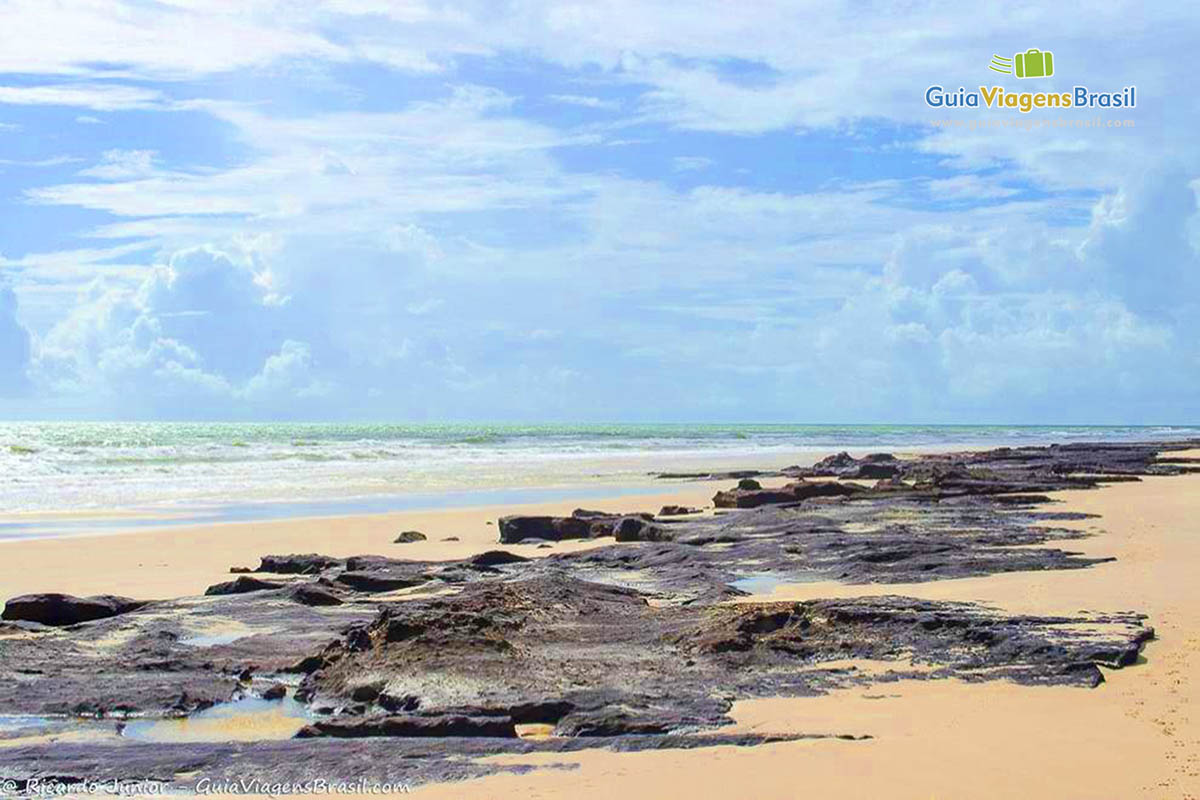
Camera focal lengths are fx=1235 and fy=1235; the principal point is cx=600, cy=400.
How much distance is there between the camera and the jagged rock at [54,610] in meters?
9.40

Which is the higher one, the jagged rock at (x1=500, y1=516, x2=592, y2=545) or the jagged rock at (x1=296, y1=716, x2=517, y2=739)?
the jagged rock at (x1=500, y1=516, x2=592, y2=545)

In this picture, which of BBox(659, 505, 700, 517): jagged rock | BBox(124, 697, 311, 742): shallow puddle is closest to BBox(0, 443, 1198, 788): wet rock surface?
BBox(124, 697, 311, 742): shallow puddle

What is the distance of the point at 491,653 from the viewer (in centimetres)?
727

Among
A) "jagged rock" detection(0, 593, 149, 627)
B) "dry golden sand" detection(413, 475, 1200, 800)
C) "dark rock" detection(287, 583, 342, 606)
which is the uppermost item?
"jagged rock" detection(0, 593, 149, 627)

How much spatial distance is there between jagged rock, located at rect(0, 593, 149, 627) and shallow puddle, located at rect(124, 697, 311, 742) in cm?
325

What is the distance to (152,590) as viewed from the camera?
1211 centimetres

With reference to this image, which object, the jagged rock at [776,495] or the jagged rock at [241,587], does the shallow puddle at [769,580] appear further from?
the jagged rock at [776,495]

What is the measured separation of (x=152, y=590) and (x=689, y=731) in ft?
25.7

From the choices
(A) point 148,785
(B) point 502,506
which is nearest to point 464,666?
(A) point 148,785

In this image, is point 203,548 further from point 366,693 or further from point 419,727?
point 419,727

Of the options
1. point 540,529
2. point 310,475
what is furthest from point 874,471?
point 540,529

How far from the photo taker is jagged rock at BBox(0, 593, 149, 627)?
9398 mm

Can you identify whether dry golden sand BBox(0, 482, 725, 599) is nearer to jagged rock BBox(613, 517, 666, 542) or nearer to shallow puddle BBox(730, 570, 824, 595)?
jagged rock BBox(613, 517, 666, 542)

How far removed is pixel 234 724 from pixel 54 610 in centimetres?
373
